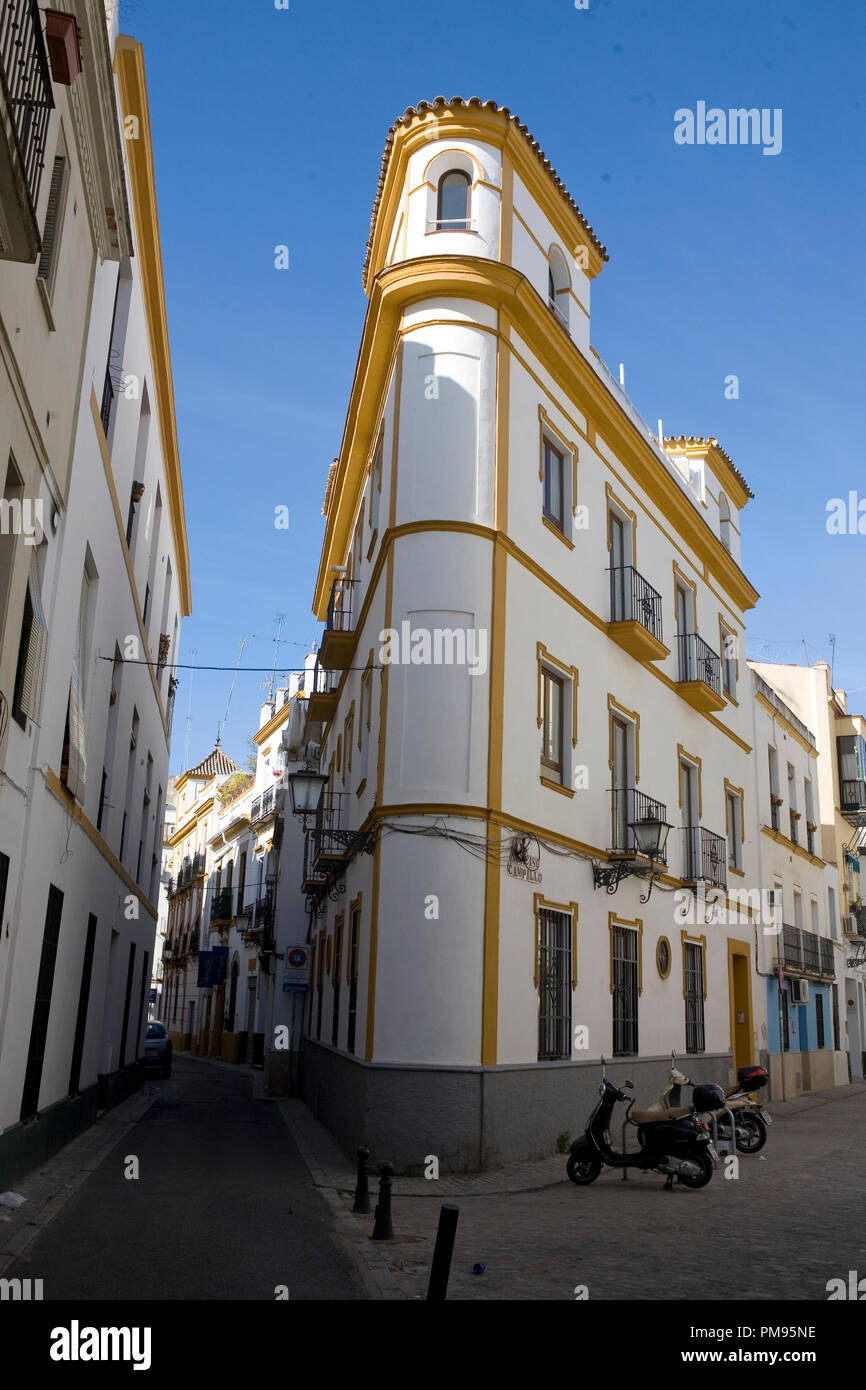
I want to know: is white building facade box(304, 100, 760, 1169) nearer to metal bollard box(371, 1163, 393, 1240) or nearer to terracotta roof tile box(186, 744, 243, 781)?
metal bollard box(371, 1163, 393, 1240)

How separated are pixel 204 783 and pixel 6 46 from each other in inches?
1999

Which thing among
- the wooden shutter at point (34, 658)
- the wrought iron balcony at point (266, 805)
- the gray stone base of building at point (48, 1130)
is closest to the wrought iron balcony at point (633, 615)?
the wooden shutter at point (34, 658)

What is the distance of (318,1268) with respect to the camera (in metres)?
7.43

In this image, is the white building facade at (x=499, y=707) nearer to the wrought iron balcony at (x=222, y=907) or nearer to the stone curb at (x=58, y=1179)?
the stone curb at (x=58, y=1179)

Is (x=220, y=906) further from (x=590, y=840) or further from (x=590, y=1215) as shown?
(x=590, y=1215)

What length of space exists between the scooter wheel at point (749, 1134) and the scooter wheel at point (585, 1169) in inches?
165

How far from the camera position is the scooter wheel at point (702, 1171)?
11180 mm

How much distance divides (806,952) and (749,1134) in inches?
536

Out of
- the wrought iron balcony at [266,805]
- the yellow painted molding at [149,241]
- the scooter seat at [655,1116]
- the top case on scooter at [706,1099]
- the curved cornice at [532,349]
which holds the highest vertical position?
the yellow painted molding at [149,241]

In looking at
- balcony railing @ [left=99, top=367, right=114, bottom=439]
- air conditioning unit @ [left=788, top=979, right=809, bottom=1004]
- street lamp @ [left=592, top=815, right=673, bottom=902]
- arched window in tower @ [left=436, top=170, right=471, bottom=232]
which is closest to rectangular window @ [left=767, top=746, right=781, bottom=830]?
air conditioning unit @ [left=788, top=979, right=809, bottom=1004]

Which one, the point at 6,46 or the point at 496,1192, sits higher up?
the point at 6,46

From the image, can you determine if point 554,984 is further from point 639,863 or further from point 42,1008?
point 42,1008

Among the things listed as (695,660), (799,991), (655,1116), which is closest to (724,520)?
(695,660)
